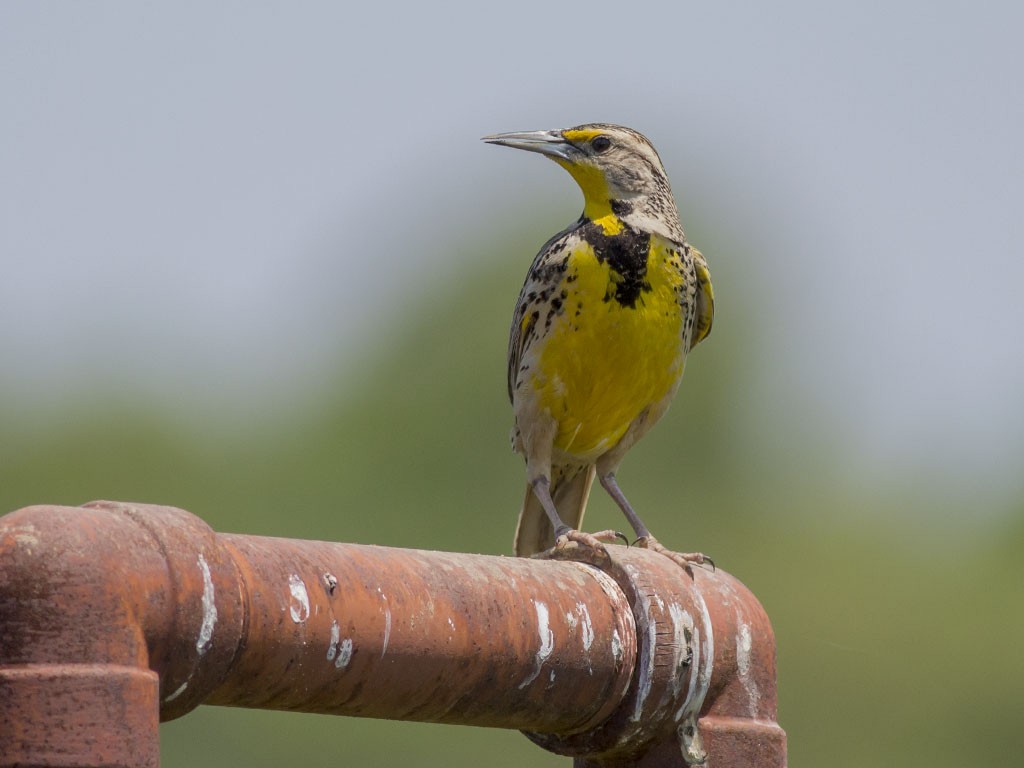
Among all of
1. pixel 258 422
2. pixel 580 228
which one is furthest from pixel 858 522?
pixel 580 228

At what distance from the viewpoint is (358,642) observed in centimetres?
297

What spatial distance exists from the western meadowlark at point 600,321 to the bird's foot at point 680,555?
1.3 inches

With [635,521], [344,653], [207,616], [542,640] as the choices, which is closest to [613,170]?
[635,521]

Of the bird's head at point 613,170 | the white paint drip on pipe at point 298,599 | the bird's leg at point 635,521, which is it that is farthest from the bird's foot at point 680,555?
the bird's head at point 613,170

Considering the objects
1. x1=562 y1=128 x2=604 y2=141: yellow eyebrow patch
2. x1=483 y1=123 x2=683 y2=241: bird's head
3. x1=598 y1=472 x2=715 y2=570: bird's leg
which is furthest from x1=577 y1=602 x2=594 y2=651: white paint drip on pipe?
x1=562 y1=128 x2=604 y2=141: yellow eyebrow patch

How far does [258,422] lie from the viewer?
35.8m

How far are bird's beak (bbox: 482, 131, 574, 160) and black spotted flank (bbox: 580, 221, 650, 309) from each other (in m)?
0.46

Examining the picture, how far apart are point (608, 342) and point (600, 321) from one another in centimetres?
7

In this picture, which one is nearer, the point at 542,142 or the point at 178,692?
the point at 178,692

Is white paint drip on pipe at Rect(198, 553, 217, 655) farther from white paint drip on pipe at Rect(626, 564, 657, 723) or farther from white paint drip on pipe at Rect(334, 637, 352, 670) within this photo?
white paint drip on pipe at Rect(626, 564, 657, 723)

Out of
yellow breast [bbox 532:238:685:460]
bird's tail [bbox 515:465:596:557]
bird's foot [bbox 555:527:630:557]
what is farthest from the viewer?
bird's tail [bbox 515:465:596:557]

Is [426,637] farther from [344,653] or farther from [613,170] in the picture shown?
[613,170]

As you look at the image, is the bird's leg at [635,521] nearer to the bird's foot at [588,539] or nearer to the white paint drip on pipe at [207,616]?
the bird's foot at [588,539]

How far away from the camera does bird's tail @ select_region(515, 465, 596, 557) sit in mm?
7250
